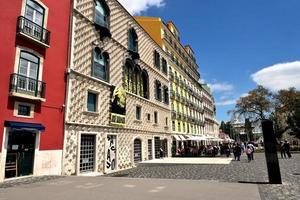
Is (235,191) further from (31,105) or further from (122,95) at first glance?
(122,95)

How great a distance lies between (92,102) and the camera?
18.1 m

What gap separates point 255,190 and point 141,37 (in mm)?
21598

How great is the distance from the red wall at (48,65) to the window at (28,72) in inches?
19.4

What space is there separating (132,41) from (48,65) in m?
12.9

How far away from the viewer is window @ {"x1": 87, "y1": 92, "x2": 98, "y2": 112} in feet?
58.0

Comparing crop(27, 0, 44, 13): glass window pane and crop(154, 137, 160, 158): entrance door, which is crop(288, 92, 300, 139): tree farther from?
crop(27, 0, 44, 13): glass window pane

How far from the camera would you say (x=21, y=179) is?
12.0m

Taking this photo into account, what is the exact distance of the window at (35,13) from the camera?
13.5 metres

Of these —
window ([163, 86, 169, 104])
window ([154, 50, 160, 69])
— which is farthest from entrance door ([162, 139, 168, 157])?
window ([154, 50, 160, 69])

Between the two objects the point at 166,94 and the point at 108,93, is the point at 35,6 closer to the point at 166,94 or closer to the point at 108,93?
the point at 108,93

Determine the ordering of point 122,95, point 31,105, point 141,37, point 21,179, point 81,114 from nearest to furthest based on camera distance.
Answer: point 21,179 → point 31,105 → point 81,114 → point 122,95 → point 141,37

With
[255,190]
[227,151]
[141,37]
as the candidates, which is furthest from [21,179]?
[227,151]

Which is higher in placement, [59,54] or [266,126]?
[59,54]

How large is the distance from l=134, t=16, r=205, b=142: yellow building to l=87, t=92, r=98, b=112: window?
65.4 ft
